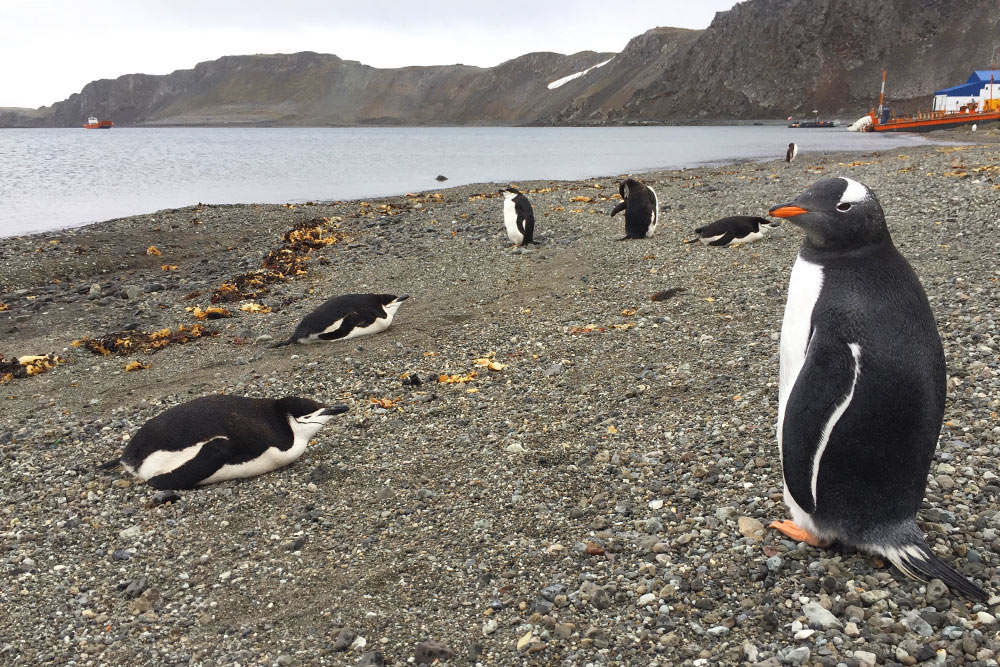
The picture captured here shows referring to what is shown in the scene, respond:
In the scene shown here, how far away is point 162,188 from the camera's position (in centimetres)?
3016

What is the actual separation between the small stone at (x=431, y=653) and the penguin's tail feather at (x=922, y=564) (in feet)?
6.30

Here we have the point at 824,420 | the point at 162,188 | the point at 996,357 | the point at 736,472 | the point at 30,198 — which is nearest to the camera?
the point at 824,420

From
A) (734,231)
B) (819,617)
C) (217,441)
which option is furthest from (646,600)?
(734,231)

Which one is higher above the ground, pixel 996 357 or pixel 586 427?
pixel 996 357

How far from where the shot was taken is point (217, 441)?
4582 mm

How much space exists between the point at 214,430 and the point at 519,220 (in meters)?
7.92

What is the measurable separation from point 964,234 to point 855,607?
7.47 meters

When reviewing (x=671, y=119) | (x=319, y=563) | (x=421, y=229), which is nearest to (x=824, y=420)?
(x=319, y=563)

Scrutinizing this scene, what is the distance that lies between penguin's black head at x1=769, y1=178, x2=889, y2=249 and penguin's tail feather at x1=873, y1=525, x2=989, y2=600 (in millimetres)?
1291

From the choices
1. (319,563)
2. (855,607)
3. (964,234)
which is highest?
(964,234)

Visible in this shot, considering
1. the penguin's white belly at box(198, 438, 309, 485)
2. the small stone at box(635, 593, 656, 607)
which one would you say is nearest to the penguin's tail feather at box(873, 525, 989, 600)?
the small stone at box(635, 593, 656, 607)

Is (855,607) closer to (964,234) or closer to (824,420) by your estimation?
(824,420)

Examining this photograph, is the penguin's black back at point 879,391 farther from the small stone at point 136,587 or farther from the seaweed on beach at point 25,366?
the seaweed on beach at point 25,366

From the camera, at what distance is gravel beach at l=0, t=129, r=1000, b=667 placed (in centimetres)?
303
